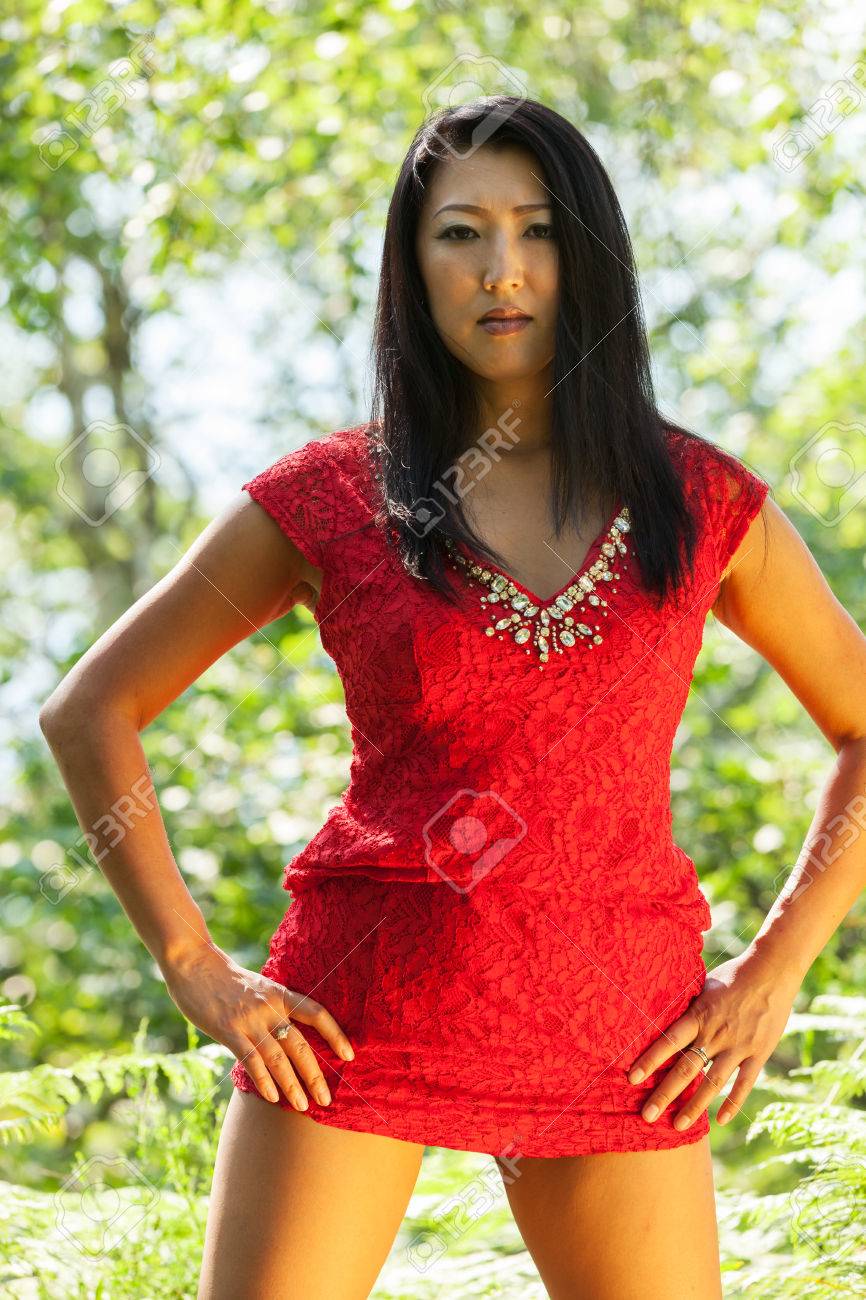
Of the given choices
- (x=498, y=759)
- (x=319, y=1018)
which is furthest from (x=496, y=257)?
(x=319, y=1018)

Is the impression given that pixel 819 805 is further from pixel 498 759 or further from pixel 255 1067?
pixel 255 1067

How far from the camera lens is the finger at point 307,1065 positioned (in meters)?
1.51

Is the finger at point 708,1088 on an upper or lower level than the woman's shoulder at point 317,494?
lower

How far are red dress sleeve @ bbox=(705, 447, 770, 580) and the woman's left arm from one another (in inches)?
0.6

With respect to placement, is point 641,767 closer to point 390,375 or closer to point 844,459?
point 390,375

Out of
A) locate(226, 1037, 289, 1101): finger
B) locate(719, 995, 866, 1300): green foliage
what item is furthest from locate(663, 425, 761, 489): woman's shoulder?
locate(719, 995, 866, 1300): green foliage

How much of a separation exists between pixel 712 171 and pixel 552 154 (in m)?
4.14

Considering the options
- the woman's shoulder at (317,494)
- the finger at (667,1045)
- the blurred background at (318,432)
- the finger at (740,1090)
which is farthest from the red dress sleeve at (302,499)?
the finger at (740,1090)

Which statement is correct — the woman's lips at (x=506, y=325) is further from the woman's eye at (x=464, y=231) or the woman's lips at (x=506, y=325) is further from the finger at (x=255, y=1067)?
the finger at (x=255, y=1067)

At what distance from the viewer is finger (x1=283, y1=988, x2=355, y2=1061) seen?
4.98ft

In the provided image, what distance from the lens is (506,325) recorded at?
5.47 feet

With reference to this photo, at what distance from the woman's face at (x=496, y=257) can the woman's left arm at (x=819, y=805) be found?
13.3 inches

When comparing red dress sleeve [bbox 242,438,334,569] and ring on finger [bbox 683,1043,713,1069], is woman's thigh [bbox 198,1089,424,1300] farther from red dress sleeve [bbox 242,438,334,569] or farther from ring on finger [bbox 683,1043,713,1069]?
red dress sleeve [bbox 242,438,334,569]

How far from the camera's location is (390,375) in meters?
1.80
